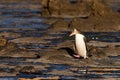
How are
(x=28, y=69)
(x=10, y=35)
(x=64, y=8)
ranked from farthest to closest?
(x=64, y=8)
(x=10, y=35)
(x=28, y=69)

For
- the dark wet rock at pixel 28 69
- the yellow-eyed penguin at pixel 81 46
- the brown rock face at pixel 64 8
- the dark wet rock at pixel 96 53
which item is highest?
the brown rock face at pixel 64 8

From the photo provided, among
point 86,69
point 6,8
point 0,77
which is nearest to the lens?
point 0,77

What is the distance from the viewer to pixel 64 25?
2786 cm

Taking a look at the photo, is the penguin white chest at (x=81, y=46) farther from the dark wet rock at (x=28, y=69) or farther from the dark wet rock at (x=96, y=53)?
the dark wet rock at (x=28, y=69)

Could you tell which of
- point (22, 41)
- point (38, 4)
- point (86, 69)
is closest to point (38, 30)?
point (22, 41)

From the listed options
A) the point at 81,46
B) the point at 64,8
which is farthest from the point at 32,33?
the point at 64,8

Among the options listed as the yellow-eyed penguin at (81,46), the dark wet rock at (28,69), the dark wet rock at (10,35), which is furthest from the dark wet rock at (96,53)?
the dark wet rock at (10,35)

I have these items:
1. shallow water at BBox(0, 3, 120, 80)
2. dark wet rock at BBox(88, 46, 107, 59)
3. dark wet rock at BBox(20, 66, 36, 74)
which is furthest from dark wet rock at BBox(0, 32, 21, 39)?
dark wet rock at BBox(20, 66, 36, 74)

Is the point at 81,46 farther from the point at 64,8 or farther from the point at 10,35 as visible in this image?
the point at 64,8

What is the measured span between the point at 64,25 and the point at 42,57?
799 centimetres

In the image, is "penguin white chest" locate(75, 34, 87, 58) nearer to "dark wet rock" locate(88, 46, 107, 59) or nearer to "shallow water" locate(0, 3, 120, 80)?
"dark wet rock" locate(88, 46, 107, 59)

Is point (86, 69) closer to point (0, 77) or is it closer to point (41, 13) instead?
point (0, 77)

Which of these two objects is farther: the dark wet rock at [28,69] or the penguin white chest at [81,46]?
the penguin white chest at [81,46]

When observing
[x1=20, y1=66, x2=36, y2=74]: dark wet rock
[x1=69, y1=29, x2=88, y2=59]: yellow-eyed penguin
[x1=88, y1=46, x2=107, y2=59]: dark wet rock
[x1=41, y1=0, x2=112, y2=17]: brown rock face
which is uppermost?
[x1=41, y1=0, x2=112, y2=17]: brown rock face
